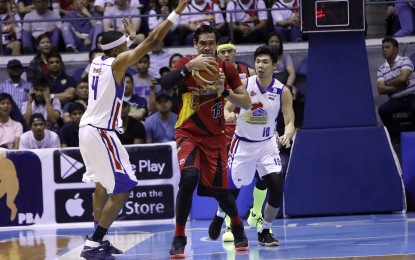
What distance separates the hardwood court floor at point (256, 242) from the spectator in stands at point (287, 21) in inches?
192

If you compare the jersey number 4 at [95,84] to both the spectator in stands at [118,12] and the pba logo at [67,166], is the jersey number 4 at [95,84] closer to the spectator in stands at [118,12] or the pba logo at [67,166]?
the pba logo at [67,166]

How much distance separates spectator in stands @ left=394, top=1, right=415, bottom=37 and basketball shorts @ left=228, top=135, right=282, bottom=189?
6472 millimetres

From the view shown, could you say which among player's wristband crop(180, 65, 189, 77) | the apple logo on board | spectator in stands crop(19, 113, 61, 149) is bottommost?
the apple logo on board

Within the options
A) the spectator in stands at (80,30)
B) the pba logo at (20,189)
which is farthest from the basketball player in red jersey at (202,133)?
the spectator in stands at (80,30)

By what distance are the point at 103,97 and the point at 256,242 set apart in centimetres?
277

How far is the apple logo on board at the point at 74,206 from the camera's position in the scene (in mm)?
14039

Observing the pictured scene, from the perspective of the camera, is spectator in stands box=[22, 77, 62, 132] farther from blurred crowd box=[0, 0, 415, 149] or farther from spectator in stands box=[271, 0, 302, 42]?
spectator in stands box=[271, 0, 302, 42]

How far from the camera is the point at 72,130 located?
14.7m

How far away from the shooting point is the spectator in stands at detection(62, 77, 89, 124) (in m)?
15.4

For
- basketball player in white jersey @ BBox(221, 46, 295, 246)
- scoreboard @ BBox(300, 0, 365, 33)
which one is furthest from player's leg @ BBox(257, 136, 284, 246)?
scoreboard @ BBox(300, 0, 365, 33)

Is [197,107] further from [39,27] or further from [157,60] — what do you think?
[39,27]

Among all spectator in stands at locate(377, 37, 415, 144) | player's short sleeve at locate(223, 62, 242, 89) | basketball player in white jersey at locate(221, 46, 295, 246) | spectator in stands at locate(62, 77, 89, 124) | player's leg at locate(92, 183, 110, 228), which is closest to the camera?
player's short sleeve at locate(223, 62, 242, 89)

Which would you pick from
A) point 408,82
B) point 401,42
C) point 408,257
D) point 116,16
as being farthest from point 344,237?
point 116,16

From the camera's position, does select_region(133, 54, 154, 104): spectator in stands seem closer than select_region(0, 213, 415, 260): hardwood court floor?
No
